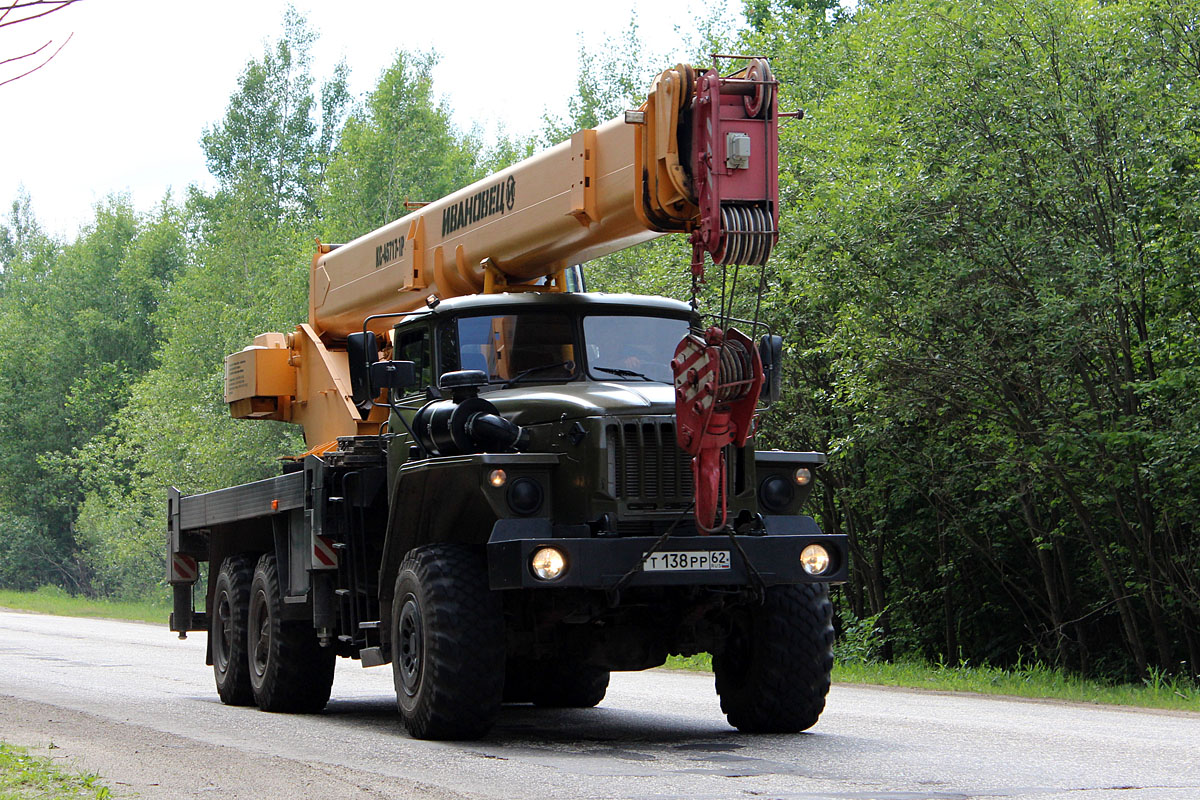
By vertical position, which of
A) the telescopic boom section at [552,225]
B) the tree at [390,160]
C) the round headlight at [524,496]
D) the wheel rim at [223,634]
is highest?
the tree at [390,160]

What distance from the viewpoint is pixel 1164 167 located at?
1700cm

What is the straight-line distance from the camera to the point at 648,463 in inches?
358

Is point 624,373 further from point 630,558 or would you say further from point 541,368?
point 630,558

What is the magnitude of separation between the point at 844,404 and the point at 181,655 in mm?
9363

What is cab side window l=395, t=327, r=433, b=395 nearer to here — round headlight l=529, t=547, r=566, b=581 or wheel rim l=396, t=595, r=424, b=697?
wheel rim l=396, t=595, r=424, b=697

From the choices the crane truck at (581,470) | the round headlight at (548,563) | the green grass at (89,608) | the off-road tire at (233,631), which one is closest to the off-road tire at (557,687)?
the crane truck at (581,470)

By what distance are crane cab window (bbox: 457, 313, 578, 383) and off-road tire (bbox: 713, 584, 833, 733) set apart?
205 centimetres

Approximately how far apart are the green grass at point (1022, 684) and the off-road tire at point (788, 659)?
434 centimetres

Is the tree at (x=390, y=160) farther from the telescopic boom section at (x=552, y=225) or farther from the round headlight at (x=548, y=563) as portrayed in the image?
the round headlight at (x=548, y=563)

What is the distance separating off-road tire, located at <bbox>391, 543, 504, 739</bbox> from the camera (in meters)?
9.02

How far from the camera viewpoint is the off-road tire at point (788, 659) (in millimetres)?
9617

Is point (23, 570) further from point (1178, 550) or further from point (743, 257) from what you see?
point (743, 257)

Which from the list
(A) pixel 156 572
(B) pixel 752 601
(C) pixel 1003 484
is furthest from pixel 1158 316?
(A) pixel 156 572

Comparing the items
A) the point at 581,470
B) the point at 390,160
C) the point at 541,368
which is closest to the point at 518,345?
the point at 541,368
